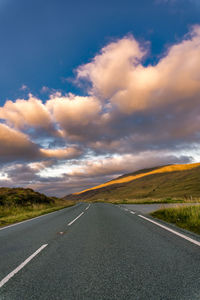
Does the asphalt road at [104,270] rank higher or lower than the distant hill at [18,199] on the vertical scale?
lower

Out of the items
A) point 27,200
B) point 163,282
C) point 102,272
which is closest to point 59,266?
point 102,272

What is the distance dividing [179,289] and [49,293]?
6.40 feet

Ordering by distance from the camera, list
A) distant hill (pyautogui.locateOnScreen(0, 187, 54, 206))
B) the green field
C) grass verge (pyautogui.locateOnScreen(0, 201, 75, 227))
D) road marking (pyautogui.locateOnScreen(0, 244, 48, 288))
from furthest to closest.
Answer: distant hill (pyautogui.locateOnScreen(0, 187, 54, 206)), the green field, grass verge (pyautogui.locateOnScreen(0, 201, 75, 227)), road marking (pyautogui.locateOnScreen(0, 244, 48, 288))

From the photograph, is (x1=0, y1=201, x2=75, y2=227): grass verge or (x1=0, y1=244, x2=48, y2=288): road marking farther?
(x1=0, y1=201, x2=75, y2=227): grass verge

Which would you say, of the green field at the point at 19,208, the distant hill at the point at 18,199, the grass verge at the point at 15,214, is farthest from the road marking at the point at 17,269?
the distant hill at the point at 18,199

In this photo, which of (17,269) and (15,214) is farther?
(15,214)

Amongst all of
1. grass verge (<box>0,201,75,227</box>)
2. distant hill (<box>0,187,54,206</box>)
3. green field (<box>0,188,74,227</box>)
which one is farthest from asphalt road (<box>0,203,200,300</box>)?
distant hill (<box>0,187,54,206</box>)

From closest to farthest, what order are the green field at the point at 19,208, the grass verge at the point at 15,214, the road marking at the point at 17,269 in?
the road marking at the point at 17,269 → the grass verge at the point at 15,214 → the green field at the point at 19,208

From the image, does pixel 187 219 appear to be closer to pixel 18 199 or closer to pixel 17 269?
pixel 17 269

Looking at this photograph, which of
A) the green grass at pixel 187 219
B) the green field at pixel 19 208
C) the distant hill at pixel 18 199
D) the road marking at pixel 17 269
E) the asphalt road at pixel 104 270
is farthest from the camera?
the distant hill at pixel 18 199

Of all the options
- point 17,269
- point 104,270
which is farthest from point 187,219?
point 17,269

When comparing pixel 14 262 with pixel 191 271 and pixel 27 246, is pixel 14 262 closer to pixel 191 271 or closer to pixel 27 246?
pixel 27 246

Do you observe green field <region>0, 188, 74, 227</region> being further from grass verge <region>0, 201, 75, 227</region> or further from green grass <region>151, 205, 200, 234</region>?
green grass <region>151, 205, 200, 234</region>

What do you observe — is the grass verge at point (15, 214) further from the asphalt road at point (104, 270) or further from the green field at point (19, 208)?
the asphalt road at point (104, 270)
